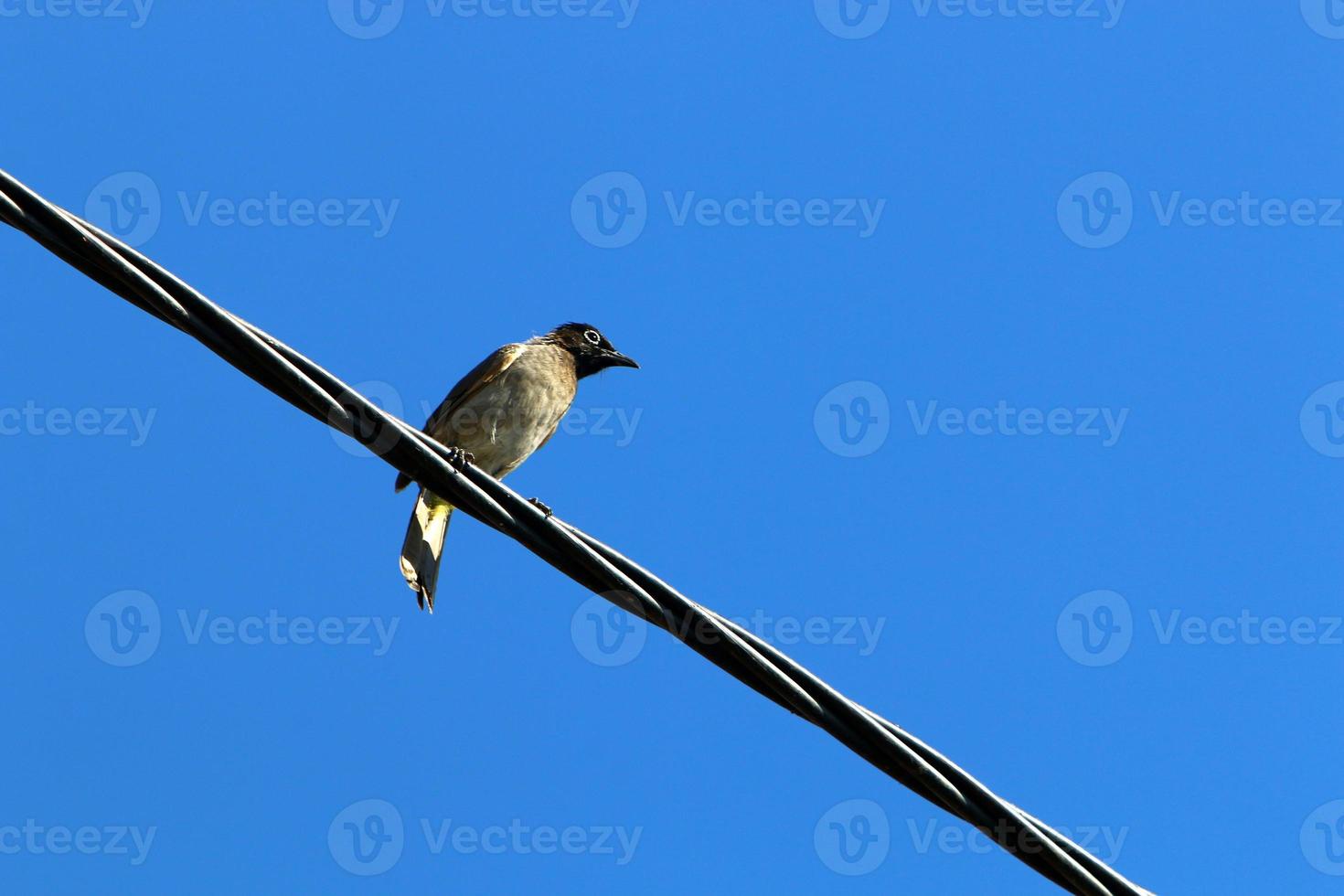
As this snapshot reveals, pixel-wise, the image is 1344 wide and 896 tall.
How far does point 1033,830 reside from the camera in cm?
343

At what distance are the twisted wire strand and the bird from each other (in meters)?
4.73

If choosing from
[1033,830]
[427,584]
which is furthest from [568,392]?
[1033,830]

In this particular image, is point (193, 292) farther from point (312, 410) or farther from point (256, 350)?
point (312, 410)

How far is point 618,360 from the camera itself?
31.7 feet

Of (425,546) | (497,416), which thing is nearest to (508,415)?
(497,416)

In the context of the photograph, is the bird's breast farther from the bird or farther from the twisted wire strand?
the twisted wire strand

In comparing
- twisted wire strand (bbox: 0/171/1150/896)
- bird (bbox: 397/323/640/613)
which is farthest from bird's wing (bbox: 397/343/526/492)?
twisted wire strand (bbox: 0/171/1150/896)

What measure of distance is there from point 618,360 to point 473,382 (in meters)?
1.10

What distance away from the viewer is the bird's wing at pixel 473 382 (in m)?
8.98

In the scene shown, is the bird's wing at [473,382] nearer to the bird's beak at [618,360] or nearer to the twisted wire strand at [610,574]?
the bird's beak at [618,360]

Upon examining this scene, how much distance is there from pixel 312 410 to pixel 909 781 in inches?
72.2

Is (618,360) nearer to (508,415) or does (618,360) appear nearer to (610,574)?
(508,415)

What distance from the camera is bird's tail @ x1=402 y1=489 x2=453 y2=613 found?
7.92m

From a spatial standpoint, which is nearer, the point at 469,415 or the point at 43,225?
the point at 43,225
